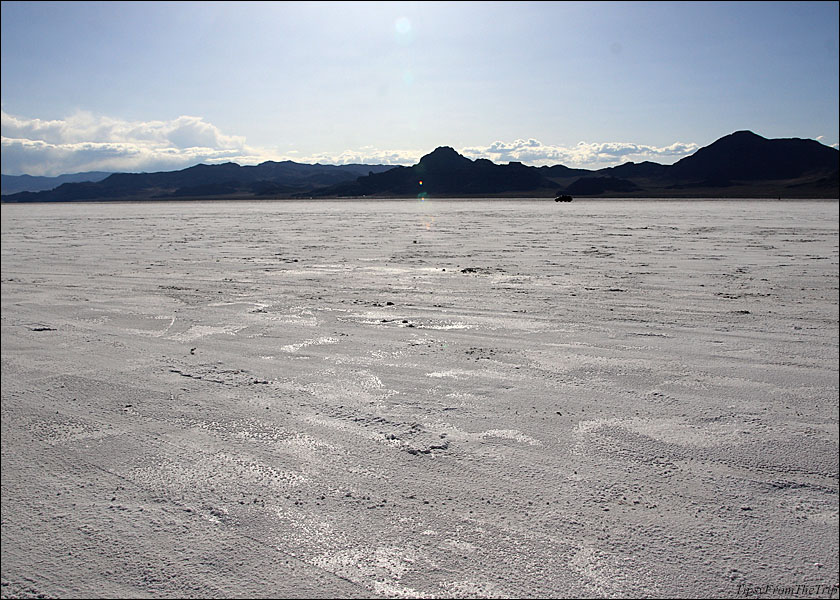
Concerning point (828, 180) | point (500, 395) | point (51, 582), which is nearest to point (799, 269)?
point (500, 395)

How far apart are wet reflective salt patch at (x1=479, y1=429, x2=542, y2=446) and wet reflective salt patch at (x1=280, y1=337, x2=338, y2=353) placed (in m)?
2.64

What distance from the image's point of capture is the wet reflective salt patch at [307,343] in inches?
220

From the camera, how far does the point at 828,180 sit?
110 meters

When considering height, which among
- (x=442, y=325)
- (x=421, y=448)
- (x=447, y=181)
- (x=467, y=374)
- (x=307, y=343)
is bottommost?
(x=421, y=448)

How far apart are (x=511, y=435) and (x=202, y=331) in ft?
14.1

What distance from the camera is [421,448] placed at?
3432 millimetres

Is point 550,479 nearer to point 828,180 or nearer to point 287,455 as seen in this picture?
point 287,455

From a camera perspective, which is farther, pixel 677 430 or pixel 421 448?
pixel 677 430

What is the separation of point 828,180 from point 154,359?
138701mm

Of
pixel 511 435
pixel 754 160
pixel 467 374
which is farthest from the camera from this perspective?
pixel 754 160

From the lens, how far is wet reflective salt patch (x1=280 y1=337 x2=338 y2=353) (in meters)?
5.59

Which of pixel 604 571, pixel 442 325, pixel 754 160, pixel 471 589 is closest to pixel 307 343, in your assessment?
pixel 442 325

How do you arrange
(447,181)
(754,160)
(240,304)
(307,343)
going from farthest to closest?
(447,181)
(754,160)
(240,304)
(307,343)

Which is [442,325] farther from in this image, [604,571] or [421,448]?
[604,571]
